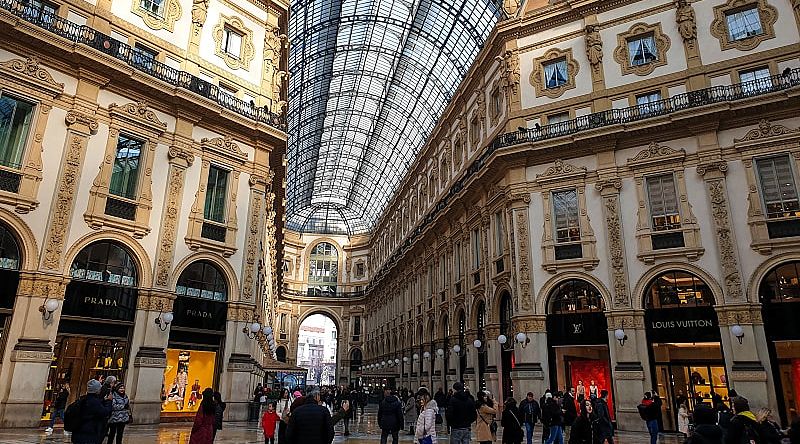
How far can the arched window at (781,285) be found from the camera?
17.3m

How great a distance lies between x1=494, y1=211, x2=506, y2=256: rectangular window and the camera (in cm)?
2347

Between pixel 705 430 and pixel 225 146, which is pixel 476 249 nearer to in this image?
pixel 225 146

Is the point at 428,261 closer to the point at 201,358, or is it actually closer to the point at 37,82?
the point at 201,358

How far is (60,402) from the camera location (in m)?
14.8

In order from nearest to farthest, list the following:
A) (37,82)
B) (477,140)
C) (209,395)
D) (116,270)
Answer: (209,395) < (37,82) < (116,270) < (477,140)

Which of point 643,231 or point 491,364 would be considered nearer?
point 643,231

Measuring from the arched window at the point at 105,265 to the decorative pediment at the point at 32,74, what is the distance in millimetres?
5081

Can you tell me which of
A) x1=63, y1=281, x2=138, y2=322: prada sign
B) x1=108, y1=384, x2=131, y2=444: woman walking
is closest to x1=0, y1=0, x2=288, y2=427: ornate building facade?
x1=63, y1=281, x2=138, y2=322: prada sign

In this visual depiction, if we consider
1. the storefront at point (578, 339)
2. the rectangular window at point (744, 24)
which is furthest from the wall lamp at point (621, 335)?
the rectangular window at point (744, 24)

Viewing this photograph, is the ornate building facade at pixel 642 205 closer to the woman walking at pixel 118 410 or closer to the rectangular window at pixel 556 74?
the rectangular window at pixel 556 74

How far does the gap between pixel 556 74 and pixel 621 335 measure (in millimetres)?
11816

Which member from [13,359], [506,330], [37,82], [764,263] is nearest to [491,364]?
[506,330]

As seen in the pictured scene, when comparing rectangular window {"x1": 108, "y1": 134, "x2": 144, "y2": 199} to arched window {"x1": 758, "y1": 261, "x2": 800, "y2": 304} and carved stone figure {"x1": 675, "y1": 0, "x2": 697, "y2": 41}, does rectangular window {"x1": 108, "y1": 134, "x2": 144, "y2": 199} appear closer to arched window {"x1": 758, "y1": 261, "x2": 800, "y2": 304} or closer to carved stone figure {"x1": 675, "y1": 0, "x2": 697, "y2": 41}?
carved stone figure {"x1": 675, "y1": 0, "x2": 697, "y2": 41}

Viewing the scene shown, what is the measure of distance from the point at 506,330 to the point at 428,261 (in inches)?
522
